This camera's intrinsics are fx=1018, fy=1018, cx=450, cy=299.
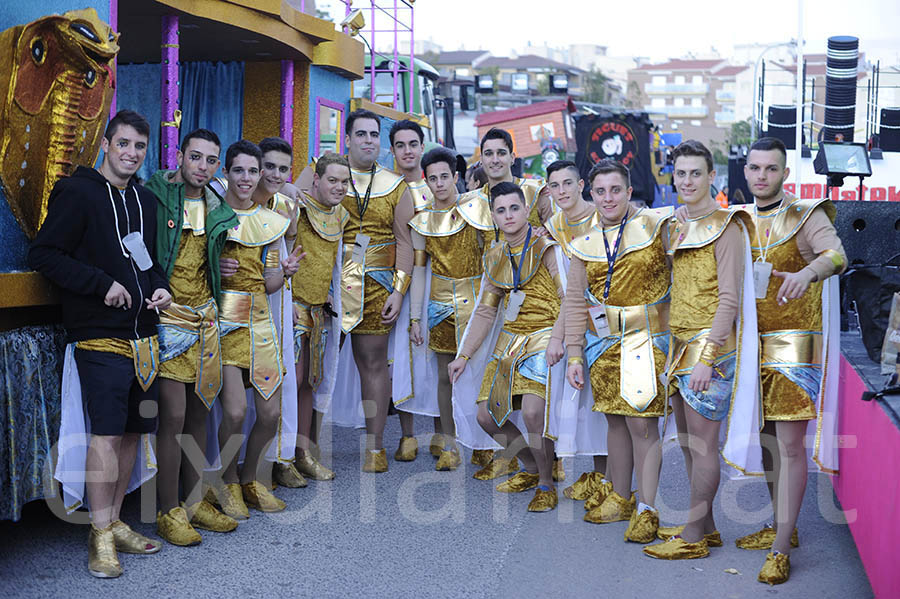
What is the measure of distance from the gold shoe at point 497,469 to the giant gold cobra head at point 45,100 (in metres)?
2.73

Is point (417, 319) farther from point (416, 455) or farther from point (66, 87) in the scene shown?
point (66, 87)

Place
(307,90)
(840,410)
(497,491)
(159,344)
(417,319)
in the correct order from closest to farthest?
(159,344)
(840,410)
(497,491)
(417,319)
(307,90)

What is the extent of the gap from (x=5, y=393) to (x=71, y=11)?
1761 millimetres

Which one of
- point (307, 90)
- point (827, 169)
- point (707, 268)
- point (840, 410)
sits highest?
point (307, 90)

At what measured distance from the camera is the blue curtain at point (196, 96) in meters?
9.61

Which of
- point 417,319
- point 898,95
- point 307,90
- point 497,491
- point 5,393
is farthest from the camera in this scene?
point 898,95

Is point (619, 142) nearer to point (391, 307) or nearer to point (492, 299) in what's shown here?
point (391, 307)

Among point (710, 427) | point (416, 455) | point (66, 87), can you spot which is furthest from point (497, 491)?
point (66, 87)

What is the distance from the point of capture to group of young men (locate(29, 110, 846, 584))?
4188 mm

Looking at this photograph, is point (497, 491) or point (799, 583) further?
point (497, 491)

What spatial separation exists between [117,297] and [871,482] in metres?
3.04

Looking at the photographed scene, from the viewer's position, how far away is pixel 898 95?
47.7 ft

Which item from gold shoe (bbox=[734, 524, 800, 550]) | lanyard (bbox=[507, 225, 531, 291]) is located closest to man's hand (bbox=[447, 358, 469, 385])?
lanyard (bbox=[507, 225, 531, 291])

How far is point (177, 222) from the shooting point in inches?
177
